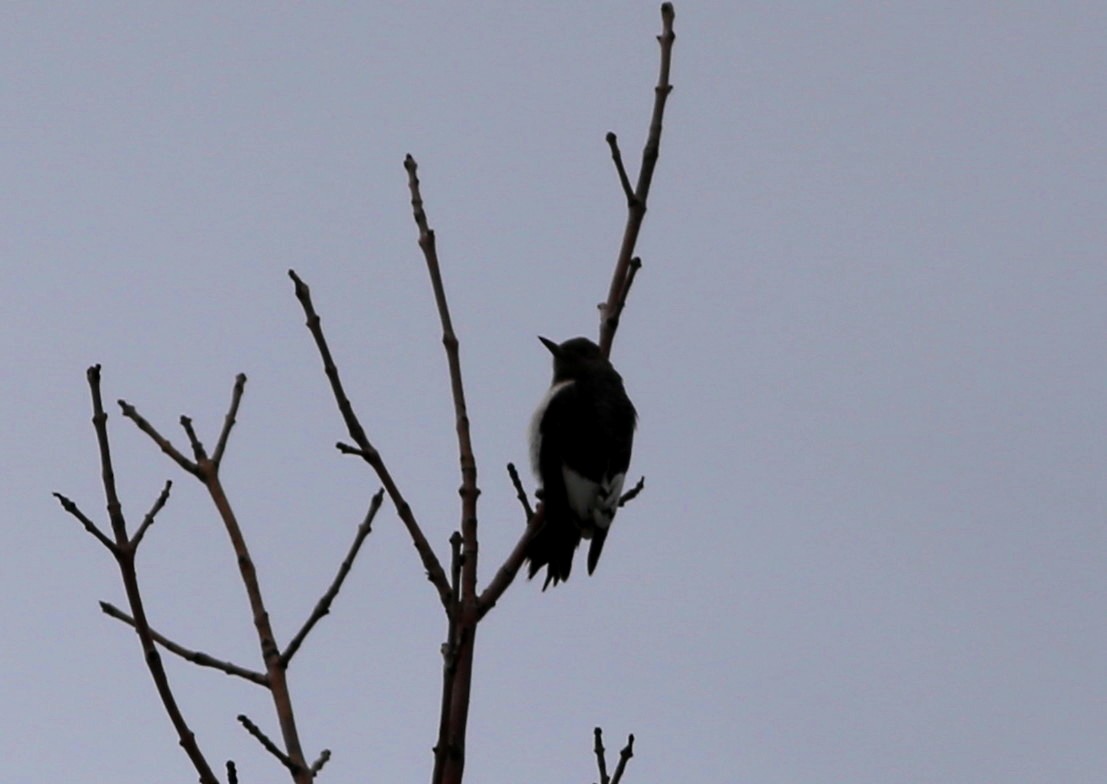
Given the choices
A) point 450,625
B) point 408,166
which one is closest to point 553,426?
point 408,166

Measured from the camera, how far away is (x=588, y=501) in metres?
5.92

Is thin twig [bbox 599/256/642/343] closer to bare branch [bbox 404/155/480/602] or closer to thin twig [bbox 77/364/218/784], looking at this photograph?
bare branch [bbox 404/155/480/602]

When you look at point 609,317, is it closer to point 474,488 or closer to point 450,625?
point 474,488

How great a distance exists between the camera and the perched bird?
19.4 ft

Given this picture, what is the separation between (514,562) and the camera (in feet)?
11.1

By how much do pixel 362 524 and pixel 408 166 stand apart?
0.98 m

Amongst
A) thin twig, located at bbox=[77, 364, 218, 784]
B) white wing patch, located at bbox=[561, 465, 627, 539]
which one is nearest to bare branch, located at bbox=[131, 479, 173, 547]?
thin twig, located at bbox=[77, 364, 218, 784]

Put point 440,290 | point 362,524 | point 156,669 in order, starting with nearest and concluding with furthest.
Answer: point 156,669, point 362,524, point 440,290

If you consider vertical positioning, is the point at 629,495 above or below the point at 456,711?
above

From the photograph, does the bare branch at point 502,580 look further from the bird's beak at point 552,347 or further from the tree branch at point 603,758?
the bird's beak at point 552,347

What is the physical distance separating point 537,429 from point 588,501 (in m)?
0.70

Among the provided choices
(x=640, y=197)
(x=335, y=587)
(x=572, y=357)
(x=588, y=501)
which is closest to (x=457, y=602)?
(x=335, y=587)

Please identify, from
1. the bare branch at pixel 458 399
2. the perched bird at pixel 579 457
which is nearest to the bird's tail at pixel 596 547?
the perched bird at pixel 579 457

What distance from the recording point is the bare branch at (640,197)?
3996 mm
